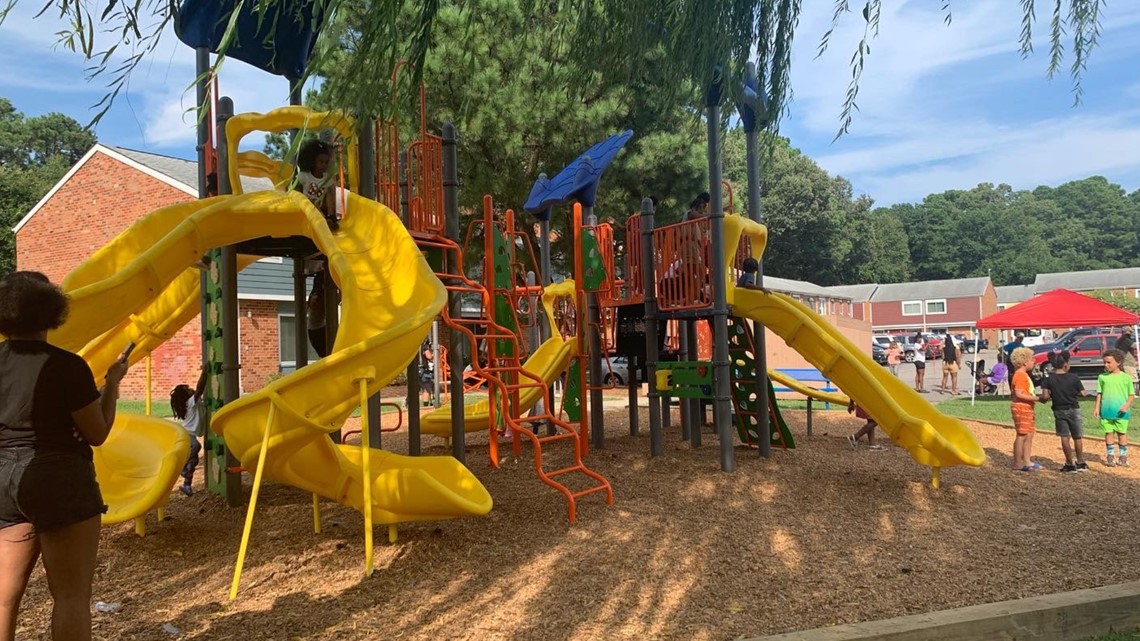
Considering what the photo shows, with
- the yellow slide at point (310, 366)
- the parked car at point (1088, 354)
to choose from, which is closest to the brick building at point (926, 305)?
the parked car at point (1088, 354)

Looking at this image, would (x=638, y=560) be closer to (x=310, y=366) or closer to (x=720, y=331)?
(x=310, y=366)

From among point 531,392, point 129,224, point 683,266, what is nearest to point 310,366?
point 683,266

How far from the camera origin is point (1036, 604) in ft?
13.7

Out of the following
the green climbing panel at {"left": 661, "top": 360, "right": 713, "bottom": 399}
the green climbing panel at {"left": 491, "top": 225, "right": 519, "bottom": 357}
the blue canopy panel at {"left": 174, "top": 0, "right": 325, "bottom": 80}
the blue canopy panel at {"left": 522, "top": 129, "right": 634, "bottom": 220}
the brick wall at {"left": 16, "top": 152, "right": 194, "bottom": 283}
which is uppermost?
the brick wall at {"left": 16, "top": 152, "right": 194, "bottom": 283}

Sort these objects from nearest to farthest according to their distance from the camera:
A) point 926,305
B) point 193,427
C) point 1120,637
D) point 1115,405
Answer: point 1120,637
point 193,427
point 1115,405
point 926,305

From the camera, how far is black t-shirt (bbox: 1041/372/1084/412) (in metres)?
8.28

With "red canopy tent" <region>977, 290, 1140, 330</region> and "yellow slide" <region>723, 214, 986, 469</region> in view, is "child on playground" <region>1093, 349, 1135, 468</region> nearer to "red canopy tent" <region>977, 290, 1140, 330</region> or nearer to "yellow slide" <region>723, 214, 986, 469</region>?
"yellow slide" <region>723, 214, 986, 469</region>

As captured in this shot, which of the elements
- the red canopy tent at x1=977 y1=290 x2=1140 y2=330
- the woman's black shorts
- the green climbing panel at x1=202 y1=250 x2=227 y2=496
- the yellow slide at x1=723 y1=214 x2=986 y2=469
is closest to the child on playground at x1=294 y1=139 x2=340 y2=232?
the green climbing panel at x1=202 y1=250 x2=227 y2=496

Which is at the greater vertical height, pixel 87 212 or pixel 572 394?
pixel 87 212

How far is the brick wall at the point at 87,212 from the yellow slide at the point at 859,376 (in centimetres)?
1591

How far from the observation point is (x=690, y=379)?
317 inches

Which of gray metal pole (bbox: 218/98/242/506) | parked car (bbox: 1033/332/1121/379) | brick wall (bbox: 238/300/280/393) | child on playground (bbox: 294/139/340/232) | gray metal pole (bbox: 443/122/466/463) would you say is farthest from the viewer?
parked car (bbox: 1033/332/1121/379)

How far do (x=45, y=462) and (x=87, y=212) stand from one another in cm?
2186

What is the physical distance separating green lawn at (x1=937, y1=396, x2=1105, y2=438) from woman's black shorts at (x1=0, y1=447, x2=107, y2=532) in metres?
11.7
